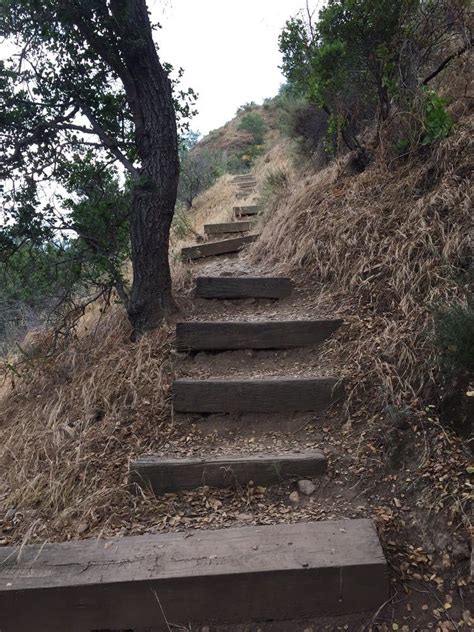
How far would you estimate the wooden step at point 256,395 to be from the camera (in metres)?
3.07

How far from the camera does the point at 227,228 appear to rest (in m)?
7.54

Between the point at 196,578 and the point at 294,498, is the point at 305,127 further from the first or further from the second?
the point at 196,578

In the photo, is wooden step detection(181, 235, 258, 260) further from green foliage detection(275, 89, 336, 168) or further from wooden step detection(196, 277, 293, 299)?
green foliage detection(275, 89, 336, 168)

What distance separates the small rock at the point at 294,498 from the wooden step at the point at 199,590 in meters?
0.41

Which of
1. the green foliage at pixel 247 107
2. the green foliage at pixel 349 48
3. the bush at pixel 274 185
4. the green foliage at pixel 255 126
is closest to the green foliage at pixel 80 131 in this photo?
the green foliage at pixel 349 48

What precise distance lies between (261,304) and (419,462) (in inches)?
84.4

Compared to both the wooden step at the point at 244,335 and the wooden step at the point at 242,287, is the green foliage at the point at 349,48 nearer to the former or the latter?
the wooden step at the point at 242,287

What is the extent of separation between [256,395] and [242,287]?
1.41 meters

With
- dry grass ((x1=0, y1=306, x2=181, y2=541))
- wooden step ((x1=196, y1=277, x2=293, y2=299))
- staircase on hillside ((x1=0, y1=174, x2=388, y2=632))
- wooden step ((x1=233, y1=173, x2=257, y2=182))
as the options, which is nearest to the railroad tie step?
wooden step ((x1=233, y1=173, x2=257, y2=182))

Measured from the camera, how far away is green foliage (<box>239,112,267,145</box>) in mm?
18750

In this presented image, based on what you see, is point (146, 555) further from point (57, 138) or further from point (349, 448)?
point (57, 138)

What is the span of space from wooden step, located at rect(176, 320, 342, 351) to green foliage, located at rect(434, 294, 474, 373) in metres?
1.17

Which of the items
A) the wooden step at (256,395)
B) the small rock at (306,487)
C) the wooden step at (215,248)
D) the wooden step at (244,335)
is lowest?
the small rock at (306,487)

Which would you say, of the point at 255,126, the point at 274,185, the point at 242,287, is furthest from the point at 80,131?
the point at 255,126
